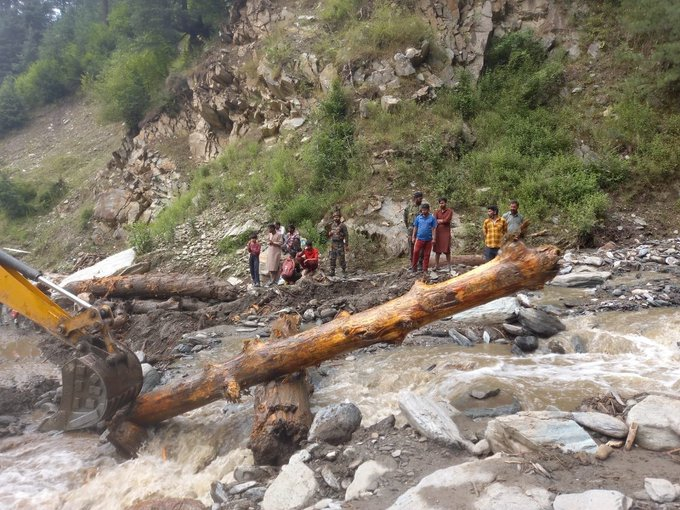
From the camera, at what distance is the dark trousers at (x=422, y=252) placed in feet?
30.3

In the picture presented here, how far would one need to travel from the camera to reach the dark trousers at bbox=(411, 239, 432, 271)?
924 cm

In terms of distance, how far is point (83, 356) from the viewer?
4.46m

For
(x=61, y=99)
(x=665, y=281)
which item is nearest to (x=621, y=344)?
(x=665, y=281)

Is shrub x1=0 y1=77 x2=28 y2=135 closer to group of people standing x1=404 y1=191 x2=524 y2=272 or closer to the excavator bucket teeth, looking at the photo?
group of people standing x1=404 y1=191 x2=524 y2=272

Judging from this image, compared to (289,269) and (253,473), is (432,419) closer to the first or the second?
(253,473)

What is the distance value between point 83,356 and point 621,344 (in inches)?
234

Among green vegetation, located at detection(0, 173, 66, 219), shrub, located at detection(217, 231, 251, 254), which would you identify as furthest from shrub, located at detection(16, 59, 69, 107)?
shrub, located at detection(217, 231, 251, 254)

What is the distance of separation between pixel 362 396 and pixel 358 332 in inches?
34.3

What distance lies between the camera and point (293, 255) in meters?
11.0

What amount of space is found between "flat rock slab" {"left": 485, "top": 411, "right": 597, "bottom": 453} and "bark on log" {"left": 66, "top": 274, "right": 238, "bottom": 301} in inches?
306

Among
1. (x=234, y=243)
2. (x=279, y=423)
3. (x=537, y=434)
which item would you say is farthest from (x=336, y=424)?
(x=234, y=243)

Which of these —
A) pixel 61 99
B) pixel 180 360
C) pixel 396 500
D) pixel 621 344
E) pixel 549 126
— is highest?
pixel 61 99

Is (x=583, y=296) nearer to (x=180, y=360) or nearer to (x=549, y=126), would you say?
(x=180, y=360)

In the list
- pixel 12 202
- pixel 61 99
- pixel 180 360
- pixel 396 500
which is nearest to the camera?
pixel 396 500
